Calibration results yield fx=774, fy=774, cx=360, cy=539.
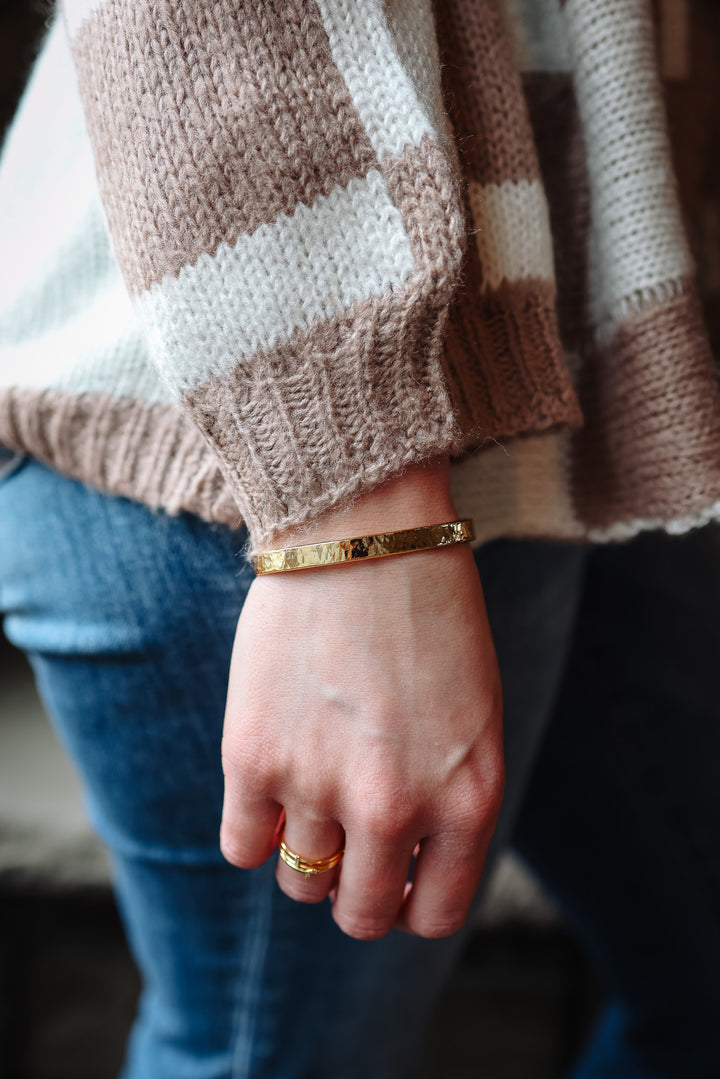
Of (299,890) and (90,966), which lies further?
(90,966)

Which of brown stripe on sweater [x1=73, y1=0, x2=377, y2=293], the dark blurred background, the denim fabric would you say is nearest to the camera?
brown stripe on sweater [x1=73, y1=0, x2=377, y2=293]

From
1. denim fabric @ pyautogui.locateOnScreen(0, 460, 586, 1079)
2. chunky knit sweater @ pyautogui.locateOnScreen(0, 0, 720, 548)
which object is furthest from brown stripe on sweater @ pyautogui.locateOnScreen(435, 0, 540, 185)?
denim fabric @ pyautogui.locateOnScreen(0, 460, 586, 1079)

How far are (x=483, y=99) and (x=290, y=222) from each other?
5.1 inches

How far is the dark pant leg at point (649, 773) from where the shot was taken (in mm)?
685

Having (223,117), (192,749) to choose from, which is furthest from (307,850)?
(223,117)

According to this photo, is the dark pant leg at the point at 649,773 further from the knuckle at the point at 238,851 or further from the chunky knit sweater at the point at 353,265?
the knuckle at the point at 238,851

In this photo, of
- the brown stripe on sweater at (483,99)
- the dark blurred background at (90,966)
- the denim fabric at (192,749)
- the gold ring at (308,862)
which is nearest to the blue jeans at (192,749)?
the denim fabric at (192,749)

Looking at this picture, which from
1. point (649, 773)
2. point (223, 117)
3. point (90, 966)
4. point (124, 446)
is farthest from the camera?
point (90, 966)

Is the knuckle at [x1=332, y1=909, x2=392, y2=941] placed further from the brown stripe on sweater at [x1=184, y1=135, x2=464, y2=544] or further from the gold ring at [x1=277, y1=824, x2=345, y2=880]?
the brown stripe on sweater at [x1=184, y1=135, x2=464, y2=544]

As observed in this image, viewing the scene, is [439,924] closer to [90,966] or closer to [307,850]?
[307,850]

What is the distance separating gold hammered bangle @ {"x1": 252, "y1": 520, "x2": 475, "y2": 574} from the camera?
1.11 feet

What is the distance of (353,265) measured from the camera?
1.08ft

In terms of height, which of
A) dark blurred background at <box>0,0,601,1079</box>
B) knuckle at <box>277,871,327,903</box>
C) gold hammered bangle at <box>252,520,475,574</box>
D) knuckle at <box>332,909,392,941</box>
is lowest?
dark blurred background at <box>0,0,601,1079</box>

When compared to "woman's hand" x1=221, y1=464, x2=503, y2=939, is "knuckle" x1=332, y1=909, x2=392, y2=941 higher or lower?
lower
